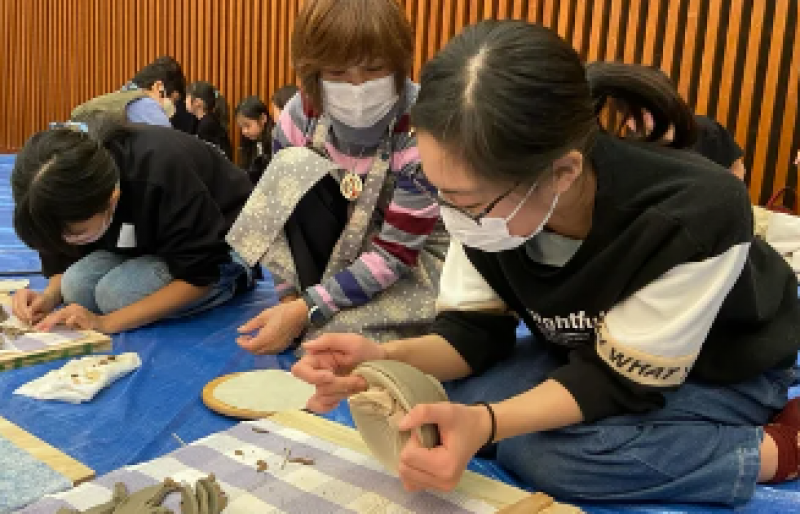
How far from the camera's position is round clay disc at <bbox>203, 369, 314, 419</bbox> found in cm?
124

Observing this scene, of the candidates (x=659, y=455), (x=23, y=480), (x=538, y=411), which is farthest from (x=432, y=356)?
(x=23, y=480)

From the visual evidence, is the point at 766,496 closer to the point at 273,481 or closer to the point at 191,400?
the point at 273,481

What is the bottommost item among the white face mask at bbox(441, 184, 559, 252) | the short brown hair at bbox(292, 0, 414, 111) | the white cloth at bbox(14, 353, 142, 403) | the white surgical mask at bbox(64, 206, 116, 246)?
the white cloth at bbox(14, 353, 142, 403)

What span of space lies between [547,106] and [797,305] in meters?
0.58

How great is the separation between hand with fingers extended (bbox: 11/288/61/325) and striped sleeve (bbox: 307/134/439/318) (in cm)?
66

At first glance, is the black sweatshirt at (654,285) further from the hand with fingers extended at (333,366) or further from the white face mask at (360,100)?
the white face mask at (360,100)

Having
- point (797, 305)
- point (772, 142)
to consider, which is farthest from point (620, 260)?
point (772, 142)

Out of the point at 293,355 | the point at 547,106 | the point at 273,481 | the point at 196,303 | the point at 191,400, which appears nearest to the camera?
the point at 547,106

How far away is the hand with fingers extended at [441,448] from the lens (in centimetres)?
80

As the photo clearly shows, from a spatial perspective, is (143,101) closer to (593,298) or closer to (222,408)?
(222,408)

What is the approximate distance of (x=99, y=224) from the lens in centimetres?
162

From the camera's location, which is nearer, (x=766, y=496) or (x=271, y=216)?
(x=766, y=496)

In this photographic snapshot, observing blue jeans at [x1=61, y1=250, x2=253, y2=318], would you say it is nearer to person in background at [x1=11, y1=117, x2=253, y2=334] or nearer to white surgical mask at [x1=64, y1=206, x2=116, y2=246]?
person in background at [x1=11, y1=117, x2=253, y2=334]

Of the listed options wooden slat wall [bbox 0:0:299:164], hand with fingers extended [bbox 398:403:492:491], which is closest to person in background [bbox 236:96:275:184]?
wooden slat wall [bbox 0:0:299:164]
